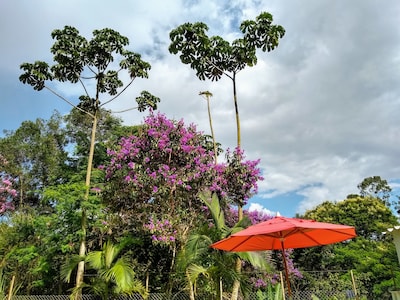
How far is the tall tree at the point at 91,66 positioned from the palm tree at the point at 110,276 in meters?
2.20

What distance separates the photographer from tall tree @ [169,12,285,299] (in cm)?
1143

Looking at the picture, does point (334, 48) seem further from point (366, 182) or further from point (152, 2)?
point (366, 182)

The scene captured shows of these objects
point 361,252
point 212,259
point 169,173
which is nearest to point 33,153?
point 169,173

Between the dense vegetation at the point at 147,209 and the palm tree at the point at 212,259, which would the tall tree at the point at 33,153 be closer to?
the dense vegetation at the point at 147,209

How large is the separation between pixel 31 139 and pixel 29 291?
27.5 ft

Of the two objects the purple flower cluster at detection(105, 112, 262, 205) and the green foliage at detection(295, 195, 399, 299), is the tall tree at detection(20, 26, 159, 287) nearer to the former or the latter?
the purple flower cluster at detection(105, 112, 262, 205)

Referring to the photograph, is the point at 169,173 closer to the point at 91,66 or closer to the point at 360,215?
the point at 91,66

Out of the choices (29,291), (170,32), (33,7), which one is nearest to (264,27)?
(170,32)

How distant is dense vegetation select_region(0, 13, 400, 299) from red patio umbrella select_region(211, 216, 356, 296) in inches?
79.0

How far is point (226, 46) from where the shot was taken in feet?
38.2

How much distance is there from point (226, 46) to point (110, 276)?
314 inches

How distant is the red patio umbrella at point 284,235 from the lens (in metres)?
4.36

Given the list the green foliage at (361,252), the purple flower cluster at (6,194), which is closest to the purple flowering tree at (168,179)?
the green foliage at (361,252)

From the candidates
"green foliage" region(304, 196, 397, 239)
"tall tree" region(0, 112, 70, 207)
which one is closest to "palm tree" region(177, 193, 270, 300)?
"tall tree" region(0, 112, 70, 207)
